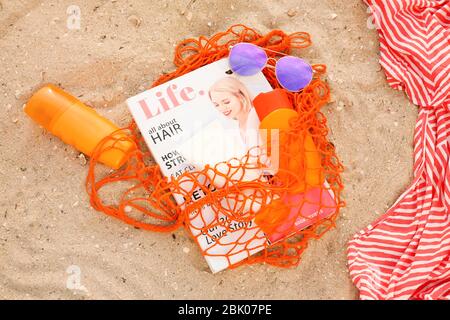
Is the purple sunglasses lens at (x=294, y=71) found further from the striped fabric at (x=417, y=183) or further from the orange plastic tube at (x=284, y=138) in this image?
the striped fabric at (x=417, y=183)

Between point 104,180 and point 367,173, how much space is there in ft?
1.89

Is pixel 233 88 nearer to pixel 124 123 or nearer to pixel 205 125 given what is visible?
pixel 205 125

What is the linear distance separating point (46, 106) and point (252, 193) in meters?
0.46

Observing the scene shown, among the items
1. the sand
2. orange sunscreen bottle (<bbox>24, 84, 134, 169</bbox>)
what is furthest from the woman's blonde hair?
orange sunscreen bottle (<bbox>24, 84, 134, 169</bbox>)

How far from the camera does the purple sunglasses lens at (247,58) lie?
1.18m

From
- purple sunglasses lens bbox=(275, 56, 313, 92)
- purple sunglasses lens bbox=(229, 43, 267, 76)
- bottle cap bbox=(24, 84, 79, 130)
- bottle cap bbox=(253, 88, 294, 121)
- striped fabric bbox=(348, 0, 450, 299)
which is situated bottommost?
striped fabric bbox=(348, 0, 450, 299)

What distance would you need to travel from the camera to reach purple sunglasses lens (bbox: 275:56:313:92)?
1.17 meters

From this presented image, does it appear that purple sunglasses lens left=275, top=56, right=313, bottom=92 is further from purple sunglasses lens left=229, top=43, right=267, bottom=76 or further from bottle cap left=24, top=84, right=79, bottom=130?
bottle cap left=24, top=84, right=79, bottom=130

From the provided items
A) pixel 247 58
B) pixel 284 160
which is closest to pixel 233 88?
pixel 247 58

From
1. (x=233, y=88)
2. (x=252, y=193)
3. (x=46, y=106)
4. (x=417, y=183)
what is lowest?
(x=417, y=183)

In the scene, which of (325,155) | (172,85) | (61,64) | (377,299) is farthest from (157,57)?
(377,299)

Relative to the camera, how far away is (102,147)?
3.74ft

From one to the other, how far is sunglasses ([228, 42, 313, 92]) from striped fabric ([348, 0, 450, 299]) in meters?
0.21

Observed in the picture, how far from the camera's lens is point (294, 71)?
1.17m
